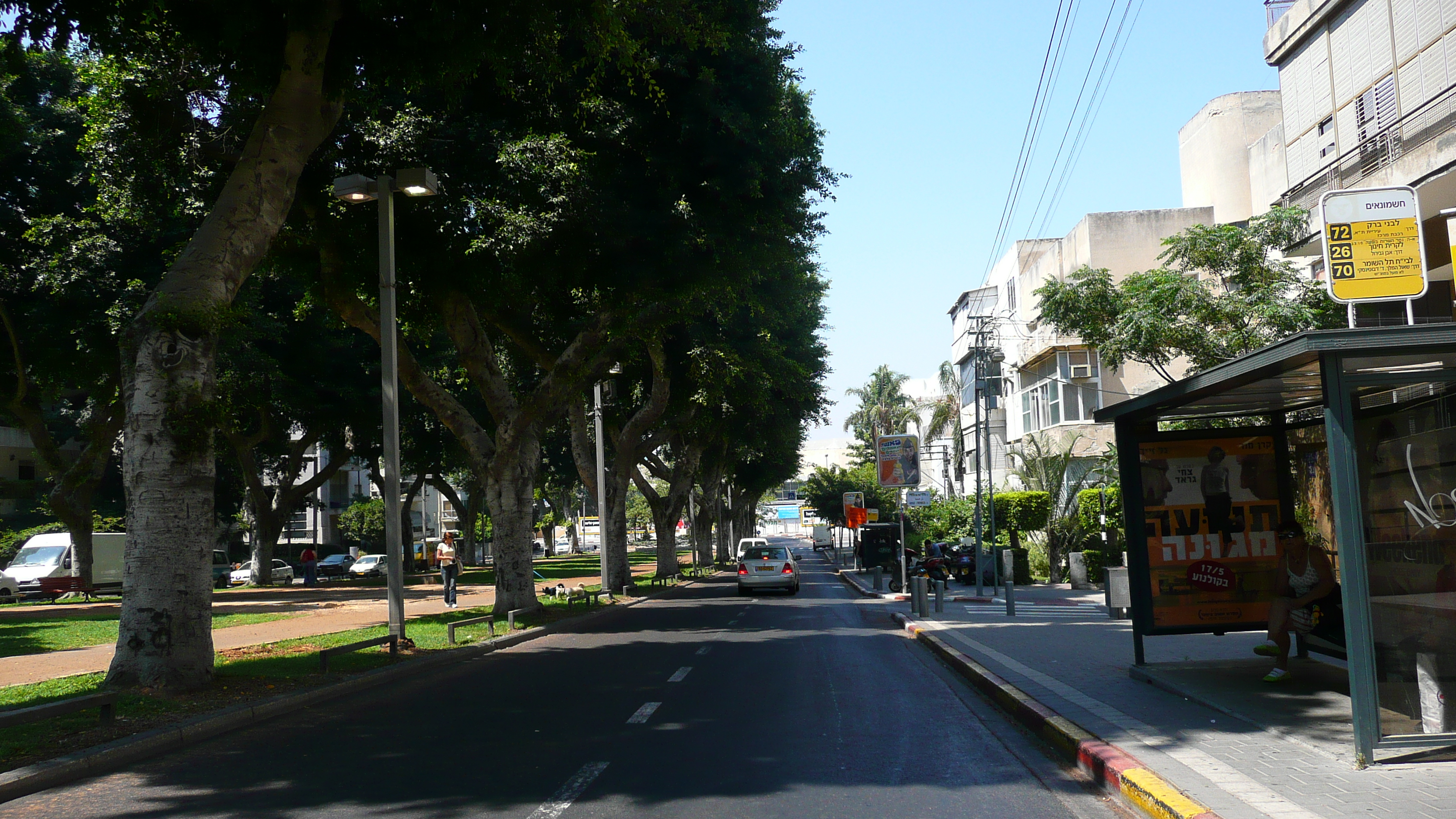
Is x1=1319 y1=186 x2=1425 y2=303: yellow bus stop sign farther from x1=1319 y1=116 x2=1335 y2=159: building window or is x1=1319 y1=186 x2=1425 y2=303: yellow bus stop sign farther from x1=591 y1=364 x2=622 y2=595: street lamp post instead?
x1=591 y1=364 x2=622 y2=595: street lamp post

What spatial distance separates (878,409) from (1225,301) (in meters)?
70.1

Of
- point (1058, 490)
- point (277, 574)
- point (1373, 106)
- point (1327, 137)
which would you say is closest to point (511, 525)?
point (1327, 137)

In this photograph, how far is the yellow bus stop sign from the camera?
704 centimetres

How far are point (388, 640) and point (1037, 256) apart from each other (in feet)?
132

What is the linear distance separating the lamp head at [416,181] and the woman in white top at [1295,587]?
11.7 m

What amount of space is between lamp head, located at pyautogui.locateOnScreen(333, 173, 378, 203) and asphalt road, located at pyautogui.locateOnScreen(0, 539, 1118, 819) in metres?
6.89

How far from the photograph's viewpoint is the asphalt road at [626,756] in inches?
250

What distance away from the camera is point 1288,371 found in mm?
7117

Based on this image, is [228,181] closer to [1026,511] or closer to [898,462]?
[898,462]

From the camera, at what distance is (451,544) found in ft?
92.9

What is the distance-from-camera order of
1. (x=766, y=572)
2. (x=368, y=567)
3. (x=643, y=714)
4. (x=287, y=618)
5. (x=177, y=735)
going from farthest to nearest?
(x=368, y=567) → (x=766, y=572) → (x=287, y=618) → (x=643, y=714) → (x=177, y=735)

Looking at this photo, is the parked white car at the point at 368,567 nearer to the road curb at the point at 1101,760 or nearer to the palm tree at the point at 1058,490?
the palm tree at the point at 1058,490

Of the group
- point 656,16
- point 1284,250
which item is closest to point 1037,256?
point 1284,250

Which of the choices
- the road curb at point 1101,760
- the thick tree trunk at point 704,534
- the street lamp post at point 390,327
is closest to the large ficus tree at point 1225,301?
the road curb at point 1101,760
